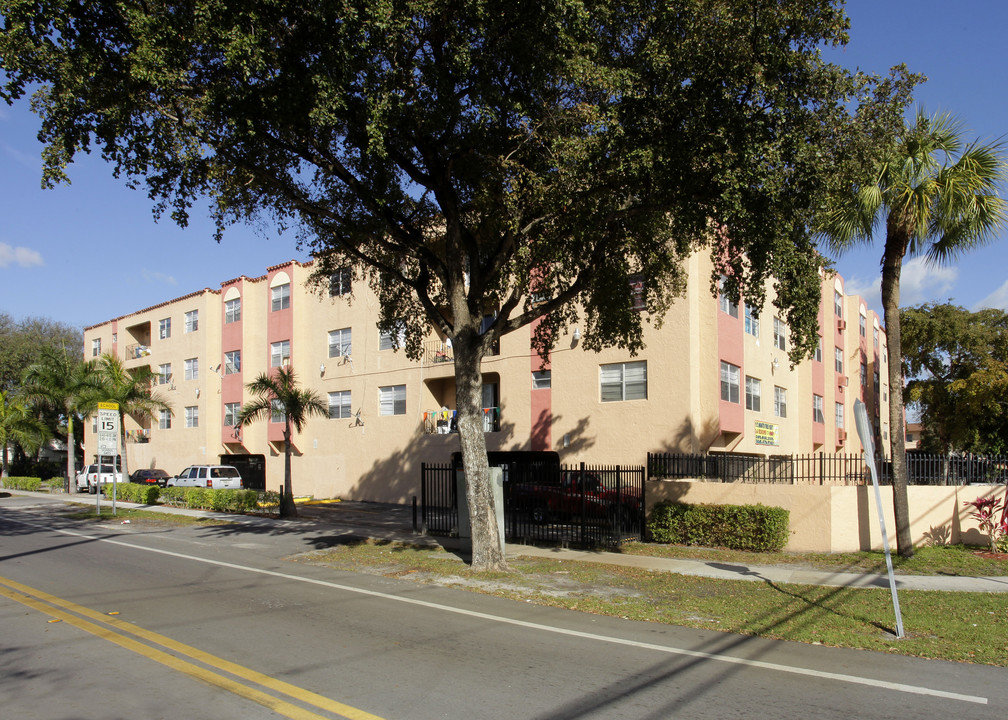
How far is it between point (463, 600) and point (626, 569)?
4.08 metres

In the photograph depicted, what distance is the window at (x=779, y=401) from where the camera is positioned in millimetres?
28812

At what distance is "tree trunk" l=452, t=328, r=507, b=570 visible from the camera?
13406 mm

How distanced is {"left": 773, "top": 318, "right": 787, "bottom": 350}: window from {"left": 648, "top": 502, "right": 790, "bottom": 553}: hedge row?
14630 millimetres

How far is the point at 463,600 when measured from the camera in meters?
10.8

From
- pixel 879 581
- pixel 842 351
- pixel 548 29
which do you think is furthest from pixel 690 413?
pixel 842 351

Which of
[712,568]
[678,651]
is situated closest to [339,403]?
[712,568]

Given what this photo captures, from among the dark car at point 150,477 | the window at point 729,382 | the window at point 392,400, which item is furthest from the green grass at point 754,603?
the dark car at point 150,477

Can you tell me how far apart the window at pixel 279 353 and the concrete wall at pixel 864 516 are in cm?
2661

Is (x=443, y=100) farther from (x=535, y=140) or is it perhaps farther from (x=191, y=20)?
(x=191, y=20)

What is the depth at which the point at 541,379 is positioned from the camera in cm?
2639

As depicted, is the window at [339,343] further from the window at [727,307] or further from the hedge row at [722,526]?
the hedge row at [722,526]

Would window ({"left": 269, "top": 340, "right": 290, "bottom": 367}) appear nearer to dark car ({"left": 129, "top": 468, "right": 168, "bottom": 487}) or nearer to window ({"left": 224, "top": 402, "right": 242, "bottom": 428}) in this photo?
window ({"left": 224, "top": 402, "right": 242, "bottom": 428})

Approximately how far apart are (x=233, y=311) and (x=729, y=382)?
26.6m

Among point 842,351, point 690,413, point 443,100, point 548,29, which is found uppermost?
point 548,29
